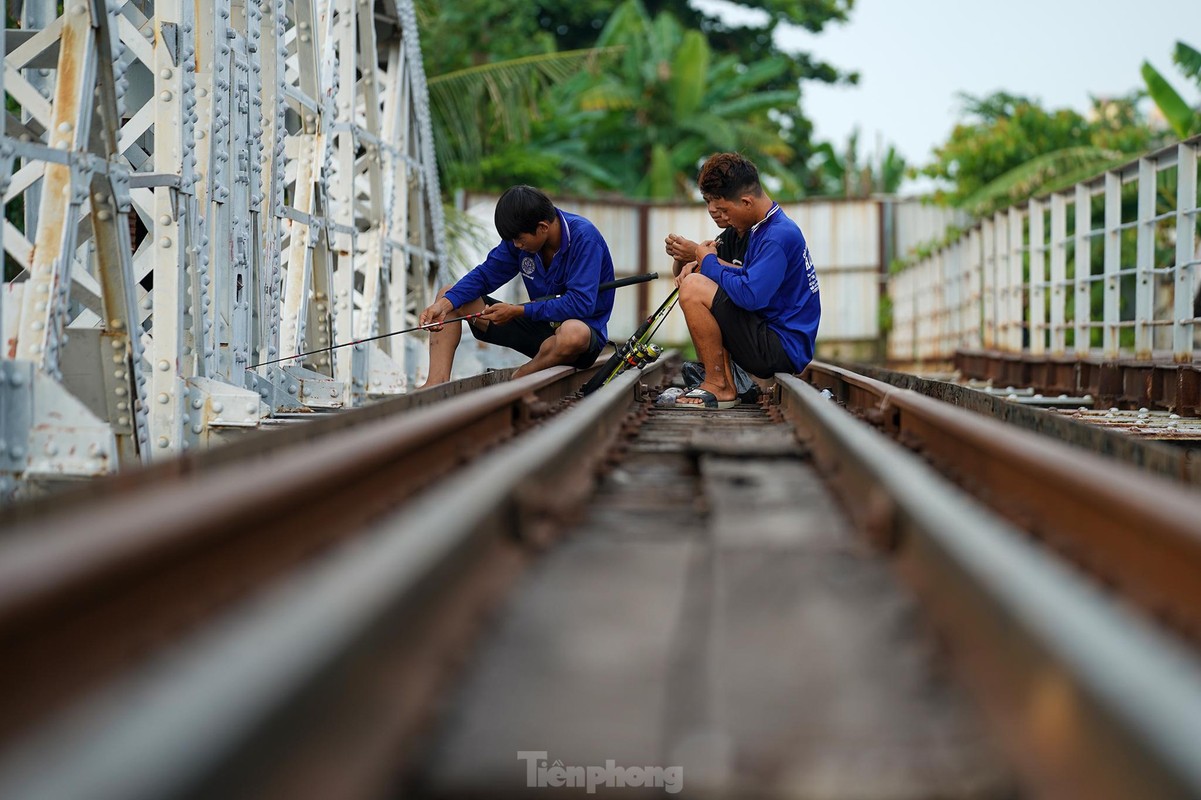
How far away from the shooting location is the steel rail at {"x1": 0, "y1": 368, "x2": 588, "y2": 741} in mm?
1466

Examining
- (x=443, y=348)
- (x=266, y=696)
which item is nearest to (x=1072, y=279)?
(x=443, y=348)

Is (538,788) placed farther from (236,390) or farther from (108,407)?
(236,390)

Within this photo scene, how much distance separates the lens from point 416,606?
1728mm

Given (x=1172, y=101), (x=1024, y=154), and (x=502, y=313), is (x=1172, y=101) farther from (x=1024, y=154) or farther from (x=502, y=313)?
(x=502, y=313)

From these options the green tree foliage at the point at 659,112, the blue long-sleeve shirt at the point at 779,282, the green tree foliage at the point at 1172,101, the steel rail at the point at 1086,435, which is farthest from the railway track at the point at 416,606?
the green tree foliage at the point at 659,112

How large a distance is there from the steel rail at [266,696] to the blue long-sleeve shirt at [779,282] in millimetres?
3965

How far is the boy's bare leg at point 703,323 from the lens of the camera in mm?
6188

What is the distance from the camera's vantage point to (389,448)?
285 cm

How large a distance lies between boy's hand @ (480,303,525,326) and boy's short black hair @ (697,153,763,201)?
144 centimetres

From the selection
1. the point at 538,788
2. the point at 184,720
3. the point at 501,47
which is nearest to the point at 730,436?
the point at 538,788

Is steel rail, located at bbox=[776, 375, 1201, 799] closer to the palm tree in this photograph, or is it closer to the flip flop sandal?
the flip flop sandal

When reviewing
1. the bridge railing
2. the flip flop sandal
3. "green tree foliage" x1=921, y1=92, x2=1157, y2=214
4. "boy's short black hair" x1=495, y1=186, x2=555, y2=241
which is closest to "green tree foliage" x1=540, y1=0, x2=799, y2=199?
"green tree foliage" x1=921, y1=92, x2=1157, y2=214

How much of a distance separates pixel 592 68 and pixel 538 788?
17594mm

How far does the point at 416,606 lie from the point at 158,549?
0.36 metres
